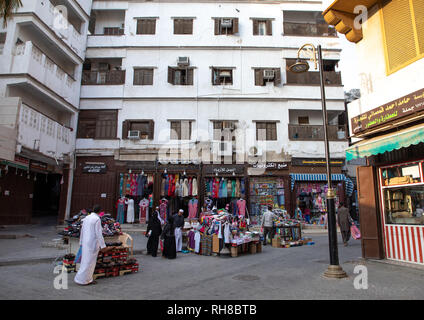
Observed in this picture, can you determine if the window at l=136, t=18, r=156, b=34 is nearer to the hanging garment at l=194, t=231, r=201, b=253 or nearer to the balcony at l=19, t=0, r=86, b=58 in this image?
the balcony at l=19, t=0, r=86, b=58

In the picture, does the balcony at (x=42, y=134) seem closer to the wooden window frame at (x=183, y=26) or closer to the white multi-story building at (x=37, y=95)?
the white multi-story building at (x=37, y=95)

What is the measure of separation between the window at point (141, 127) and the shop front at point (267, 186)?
696cm

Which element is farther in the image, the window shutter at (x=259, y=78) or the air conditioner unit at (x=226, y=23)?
the air conditioner unit at (x=226, y=23)

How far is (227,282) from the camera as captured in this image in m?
7.06

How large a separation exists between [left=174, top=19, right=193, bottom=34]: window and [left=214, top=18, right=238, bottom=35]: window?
187 centimetres

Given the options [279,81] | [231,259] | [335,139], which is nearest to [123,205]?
[231,259]

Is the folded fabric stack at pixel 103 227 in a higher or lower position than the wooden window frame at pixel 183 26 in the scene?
lower

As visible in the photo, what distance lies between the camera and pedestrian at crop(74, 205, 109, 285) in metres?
6.77

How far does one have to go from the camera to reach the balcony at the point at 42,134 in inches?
567

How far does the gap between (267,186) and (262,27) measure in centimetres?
1162

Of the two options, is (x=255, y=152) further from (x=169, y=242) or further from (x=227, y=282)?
(x=227, y=282)

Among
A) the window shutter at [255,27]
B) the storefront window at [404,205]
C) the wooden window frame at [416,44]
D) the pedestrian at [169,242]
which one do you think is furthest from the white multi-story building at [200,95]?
the wooden window frame at [416,44]

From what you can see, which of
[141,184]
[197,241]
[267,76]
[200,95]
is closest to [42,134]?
[141,184]

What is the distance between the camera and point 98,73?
20891mm
